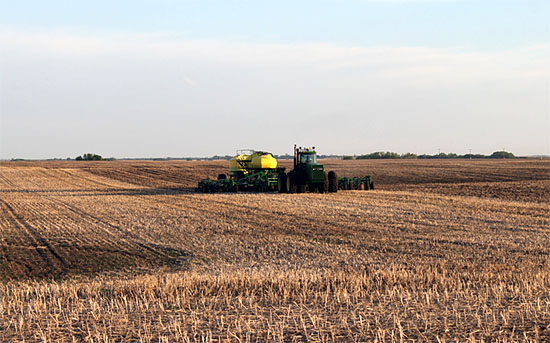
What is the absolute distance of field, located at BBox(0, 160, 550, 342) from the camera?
6809 mm

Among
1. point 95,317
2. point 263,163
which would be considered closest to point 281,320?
point 95,317

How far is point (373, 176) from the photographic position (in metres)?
48.7

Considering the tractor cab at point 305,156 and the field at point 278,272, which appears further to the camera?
the tractor cab at point 305,156

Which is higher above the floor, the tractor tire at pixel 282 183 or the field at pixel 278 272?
the tractor tire at pixel 282 183

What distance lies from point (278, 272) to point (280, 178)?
21.2m

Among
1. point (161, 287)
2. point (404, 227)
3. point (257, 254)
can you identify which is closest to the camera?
point (161, 287)

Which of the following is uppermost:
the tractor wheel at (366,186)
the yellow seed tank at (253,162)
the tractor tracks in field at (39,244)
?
the yellow seed tank at (253,162)

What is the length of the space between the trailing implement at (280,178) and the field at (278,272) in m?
5.52

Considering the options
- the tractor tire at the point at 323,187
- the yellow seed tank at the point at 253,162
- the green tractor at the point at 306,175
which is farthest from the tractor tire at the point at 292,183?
the yellow seed tank at the point at 253,162

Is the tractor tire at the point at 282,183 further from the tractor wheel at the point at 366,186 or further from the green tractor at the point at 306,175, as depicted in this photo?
the tractor wheel at the point at 366,186

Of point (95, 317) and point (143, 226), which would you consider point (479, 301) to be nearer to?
point (95, 317)

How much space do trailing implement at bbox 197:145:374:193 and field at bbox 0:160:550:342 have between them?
5.52 metres

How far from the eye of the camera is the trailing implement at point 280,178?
102 feet

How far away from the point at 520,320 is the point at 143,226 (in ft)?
44.9
